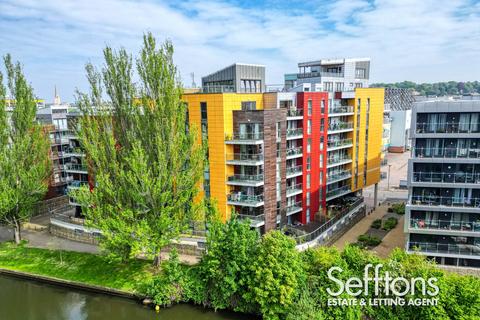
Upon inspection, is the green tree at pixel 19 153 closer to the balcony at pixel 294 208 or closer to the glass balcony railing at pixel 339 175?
the balcony at pixel 294 208

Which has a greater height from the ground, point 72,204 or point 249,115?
point 249,115

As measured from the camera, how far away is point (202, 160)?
33375mm

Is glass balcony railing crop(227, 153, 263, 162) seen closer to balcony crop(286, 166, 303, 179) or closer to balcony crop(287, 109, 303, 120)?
balcony crop(286, 166, 303, 179)

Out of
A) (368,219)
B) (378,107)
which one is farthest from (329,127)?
(368,219)

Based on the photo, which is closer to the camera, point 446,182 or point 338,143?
point 446,182

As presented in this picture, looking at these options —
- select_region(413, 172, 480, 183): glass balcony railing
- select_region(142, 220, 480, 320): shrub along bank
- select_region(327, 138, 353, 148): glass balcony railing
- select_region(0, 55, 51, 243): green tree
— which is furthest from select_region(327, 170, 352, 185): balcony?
select_region(0, 55, 51, 243): green tree

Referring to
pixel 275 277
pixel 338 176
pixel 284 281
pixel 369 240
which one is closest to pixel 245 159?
pixel 275 277

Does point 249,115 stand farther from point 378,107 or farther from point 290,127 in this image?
point 378,107

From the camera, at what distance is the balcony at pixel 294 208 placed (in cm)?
4136

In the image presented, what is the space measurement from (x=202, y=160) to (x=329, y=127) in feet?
64.0

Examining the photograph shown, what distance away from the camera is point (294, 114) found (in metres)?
40.6

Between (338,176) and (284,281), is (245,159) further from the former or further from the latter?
(338,176)

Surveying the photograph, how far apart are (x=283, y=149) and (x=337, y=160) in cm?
1137

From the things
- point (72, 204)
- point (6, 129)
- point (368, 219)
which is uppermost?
point (6, 129)
